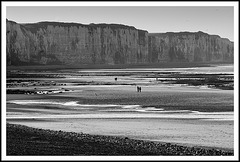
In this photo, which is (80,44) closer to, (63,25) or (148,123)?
(63,25)

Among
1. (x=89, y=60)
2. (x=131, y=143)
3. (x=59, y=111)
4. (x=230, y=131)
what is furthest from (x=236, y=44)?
(x=89, y=60)

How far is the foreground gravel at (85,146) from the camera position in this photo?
12127mm

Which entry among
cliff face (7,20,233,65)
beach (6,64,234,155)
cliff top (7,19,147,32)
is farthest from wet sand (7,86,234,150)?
cliff top (7,19,147,32)

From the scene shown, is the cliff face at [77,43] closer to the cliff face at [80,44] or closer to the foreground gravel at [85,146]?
the cliff face at [80,44]

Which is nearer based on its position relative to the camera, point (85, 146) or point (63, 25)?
point (85, 146)

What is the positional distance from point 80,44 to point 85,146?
148159 millimetres

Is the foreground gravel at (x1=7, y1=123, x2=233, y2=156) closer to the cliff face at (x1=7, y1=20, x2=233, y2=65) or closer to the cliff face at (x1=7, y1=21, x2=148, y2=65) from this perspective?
the cliff face at (x1=7, y1=20, x2=233, y2=65)

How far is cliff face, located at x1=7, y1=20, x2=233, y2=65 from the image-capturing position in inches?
5817

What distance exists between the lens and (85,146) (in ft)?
42.7

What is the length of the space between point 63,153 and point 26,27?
508ft

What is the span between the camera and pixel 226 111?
74.8 ft

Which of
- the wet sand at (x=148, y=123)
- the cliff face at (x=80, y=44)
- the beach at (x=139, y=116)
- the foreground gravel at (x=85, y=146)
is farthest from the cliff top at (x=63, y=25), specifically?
the foreground gravel at (x=85, y=146)

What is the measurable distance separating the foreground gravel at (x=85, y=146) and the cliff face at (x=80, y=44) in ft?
415

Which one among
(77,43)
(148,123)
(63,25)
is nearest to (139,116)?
(148,123)
